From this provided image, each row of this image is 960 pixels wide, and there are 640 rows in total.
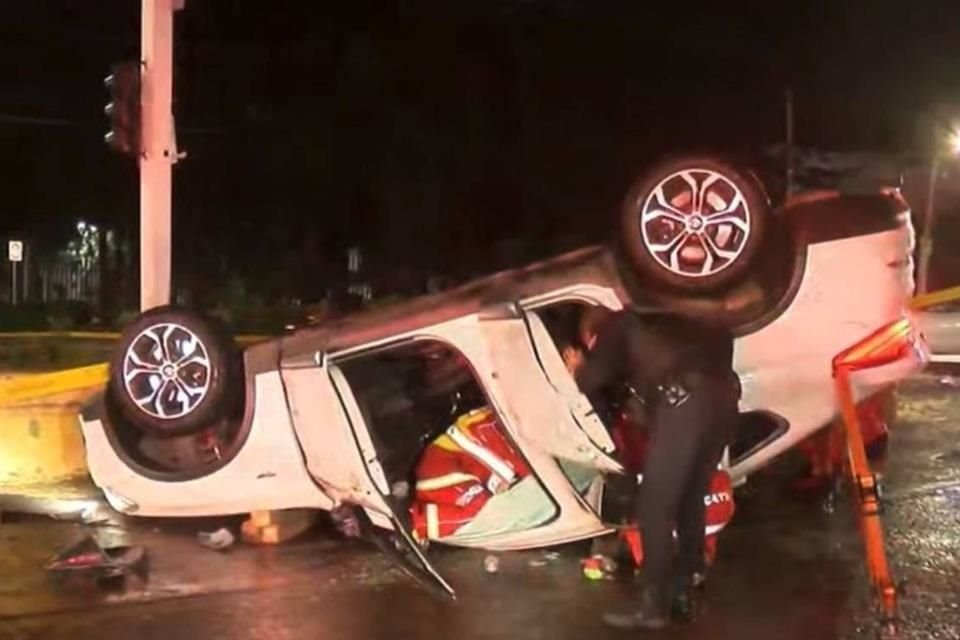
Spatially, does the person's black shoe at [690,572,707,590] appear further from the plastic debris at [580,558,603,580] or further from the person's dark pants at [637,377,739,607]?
the plastic debris at [580,558,603,580]

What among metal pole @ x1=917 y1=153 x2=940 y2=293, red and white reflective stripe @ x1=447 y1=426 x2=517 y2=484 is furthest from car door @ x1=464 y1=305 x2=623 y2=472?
metal pole @ x1=917 y1=153 x2=940 y2=293

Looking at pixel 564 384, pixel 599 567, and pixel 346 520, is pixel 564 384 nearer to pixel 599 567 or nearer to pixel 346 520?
pixel 599 567

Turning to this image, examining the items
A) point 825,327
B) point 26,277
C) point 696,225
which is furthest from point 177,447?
point 26,277

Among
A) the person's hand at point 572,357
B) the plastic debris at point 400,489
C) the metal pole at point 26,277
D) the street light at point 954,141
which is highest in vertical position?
the street light at point 954,141

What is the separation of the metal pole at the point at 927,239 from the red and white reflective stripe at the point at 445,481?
18301 mm

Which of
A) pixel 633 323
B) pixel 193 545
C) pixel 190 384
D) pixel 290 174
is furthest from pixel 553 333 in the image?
pixel 290 174

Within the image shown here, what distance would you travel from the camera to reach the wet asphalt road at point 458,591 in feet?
22.0

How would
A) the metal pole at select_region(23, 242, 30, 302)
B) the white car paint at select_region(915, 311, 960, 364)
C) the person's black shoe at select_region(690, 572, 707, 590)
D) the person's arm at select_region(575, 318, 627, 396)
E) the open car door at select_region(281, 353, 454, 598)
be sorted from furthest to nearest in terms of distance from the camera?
the metal pole at select_region(23, 242, 30, 302), the white car paint at select_region(915, 311, 960, 364), the open car door at select_region(281, 353, 454, 598), the person's black shoe at select_region(690, 572, 707, 590), the person's arm at select_region(575, 318, 627, 396)

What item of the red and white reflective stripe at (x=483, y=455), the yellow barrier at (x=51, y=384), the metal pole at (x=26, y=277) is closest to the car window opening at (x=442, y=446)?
the red and white reflective stripe at (x=483, y=455)

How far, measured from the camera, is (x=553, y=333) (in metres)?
7.50

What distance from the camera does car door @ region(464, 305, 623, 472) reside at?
23.4 ft

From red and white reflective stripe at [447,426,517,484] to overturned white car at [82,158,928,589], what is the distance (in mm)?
187

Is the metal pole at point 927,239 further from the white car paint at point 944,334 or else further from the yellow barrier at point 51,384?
the yellow barrier at point 51,384

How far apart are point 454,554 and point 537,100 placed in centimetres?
2239
